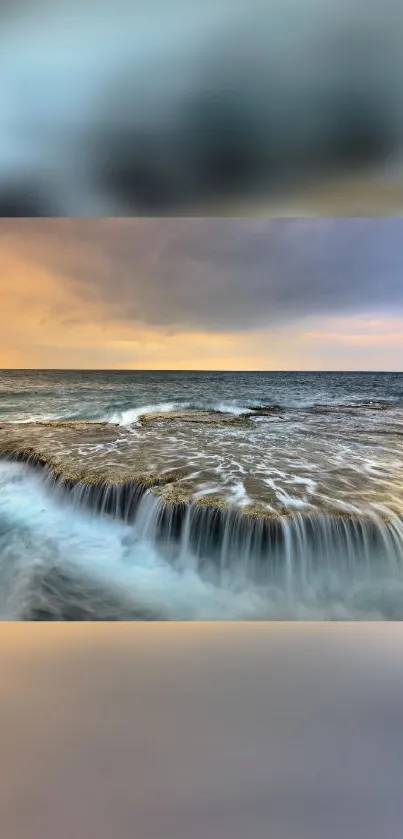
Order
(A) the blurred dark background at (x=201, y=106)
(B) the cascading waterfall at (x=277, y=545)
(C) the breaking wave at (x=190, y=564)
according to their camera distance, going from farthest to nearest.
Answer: (B) the cascading waterfall at (x=277, y=545)
(C) the breaking wave at (x=190, y=564)
(A) the blurred dark background at (x=201, y=106)

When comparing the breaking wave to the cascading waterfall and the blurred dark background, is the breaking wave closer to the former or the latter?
the cascading waterfall

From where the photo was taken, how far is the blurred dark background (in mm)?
774

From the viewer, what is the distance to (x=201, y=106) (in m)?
1.02

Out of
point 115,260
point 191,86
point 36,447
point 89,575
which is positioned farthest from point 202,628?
point 115,260

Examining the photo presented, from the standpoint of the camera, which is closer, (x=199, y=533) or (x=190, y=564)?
(x=190, y=564)

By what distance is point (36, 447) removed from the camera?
13.2 ft

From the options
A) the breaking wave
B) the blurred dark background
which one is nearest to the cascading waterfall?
the breaking wave

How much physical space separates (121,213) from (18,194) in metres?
0.43

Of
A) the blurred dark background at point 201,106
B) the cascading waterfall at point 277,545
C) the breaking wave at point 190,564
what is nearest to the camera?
the blurred dark background at point 201,106

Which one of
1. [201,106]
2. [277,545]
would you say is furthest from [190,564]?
[201,106]

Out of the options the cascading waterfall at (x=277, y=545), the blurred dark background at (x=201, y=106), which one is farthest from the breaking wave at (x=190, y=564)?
the blurred dark background at (x=201, y=106)

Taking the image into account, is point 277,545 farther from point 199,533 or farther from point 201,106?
point 201,106

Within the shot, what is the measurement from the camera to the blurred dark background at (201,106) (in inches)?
30.5

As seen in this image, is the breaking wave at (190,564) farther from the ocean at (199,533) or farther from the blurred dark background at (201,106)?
the blurred dark background at (201,106)
